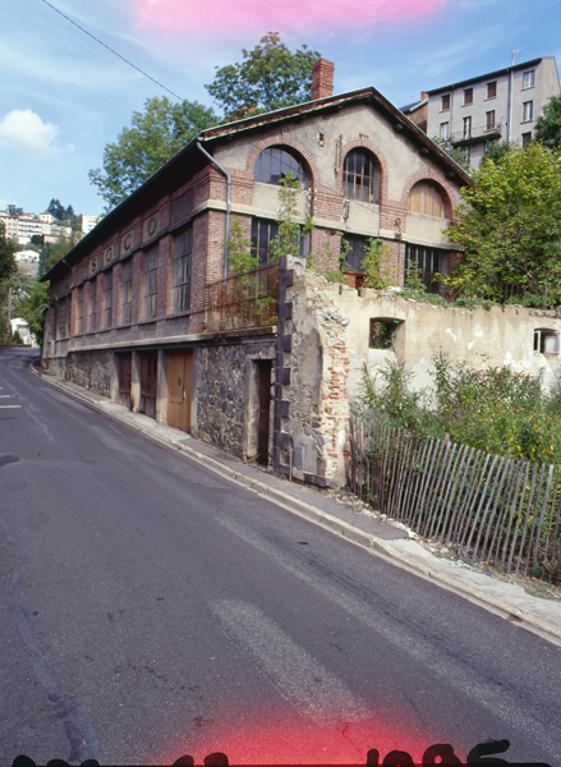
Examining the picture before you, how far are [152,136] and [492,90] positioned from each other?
1335 inches

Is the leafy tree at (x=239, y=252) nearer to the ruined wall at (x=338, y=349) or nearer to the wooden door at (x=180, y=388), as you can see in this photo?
the wooden door at (x=180, y=388)

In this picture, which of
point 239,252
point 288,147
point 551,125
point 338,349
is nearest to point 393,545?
point 338,349

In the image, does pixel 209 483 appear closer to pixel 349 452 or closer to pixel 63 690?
pixel 349 452

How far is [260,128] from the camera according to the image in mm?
16578

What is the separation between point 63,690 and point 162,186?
17570mm

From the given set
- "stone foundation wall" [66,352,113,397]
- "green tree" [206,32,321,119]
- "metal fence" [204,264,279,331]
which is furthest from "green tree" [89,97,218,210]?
"metal fence" [204,264,279,331]

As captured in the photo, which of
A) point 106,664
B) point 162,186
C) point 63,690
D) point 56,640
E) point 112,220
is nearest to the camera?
point 63,690

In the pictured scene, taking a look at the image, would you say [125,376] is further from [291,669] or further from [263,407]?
[291,669]

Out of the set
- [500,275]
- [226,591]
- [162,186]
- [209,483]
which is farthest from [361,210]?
[226,591]

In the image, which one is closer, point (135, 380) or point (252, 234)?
point (252, 234)

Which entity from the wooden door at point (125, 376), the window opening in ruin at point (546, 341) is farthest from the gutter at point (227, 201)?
the wooden door at point (125, 376)

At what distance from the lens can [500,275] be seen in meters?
18.0

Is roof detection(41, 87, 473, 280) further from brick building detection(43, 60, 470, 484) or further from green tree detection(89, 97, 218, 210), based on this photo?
green tree detection(89, 97, 218, 210)

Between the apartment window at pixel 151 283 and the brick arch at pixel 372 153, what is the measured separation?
21.8 ft
